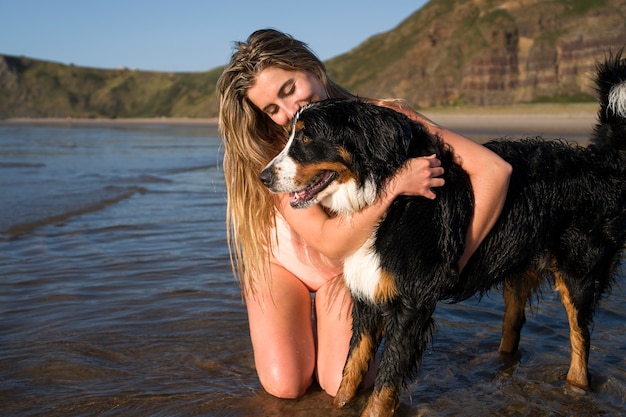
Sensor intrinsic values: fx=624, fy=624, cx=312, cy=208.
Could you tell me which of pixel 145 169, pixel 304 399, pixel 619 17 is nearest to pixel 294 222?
pixel 304 399

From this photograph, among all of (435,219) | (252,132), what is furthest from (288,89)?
(435,219)

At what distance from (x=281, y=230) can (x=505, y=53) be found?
53.4 metres

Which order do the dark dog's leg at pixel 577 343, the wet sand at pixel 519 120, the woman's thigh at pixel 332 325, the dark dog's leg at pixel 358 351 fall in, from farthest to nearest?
the wet sand at pixel 519 120, the woman's thigh at pixel 332 325, the dark dog's leg at pixel 577 343, the dark dog's leg at pixel 358 351

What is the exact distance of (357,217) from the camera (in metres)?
3.13

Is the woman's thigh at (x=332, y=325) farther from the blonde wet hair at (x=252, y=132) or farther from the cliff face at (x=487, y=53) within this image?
the cliff face at (x=487, y=53)

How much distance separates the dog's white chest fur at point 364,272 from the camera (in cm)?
314

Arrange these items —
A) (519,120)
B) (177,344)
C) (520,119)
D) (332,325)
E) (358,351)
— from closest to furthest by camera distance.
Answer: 1. (358,351)
2. (332,325)
3. (177,344)
4. (519,120)
5. (520,119)

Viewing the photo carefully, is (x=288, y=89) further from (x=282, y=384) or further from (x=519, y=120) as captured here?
(x=519, y=120)

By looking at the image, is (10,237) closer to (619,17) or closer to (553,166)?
(553,166)

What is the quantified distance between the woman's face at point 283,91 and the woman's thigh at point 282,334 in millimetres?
1030

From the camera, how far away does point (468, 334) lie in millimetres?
4543

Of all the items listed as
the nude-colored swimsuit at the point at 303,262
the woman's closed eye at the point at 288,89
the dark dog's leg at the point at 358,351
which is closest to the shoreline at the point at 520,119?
the nude-colored swimsuit at the point at 303,262

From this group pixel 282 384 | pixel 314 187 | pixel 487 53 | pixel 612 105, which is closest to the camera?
pixel 314 187

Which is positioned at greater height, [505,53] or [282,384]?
[505,53]
